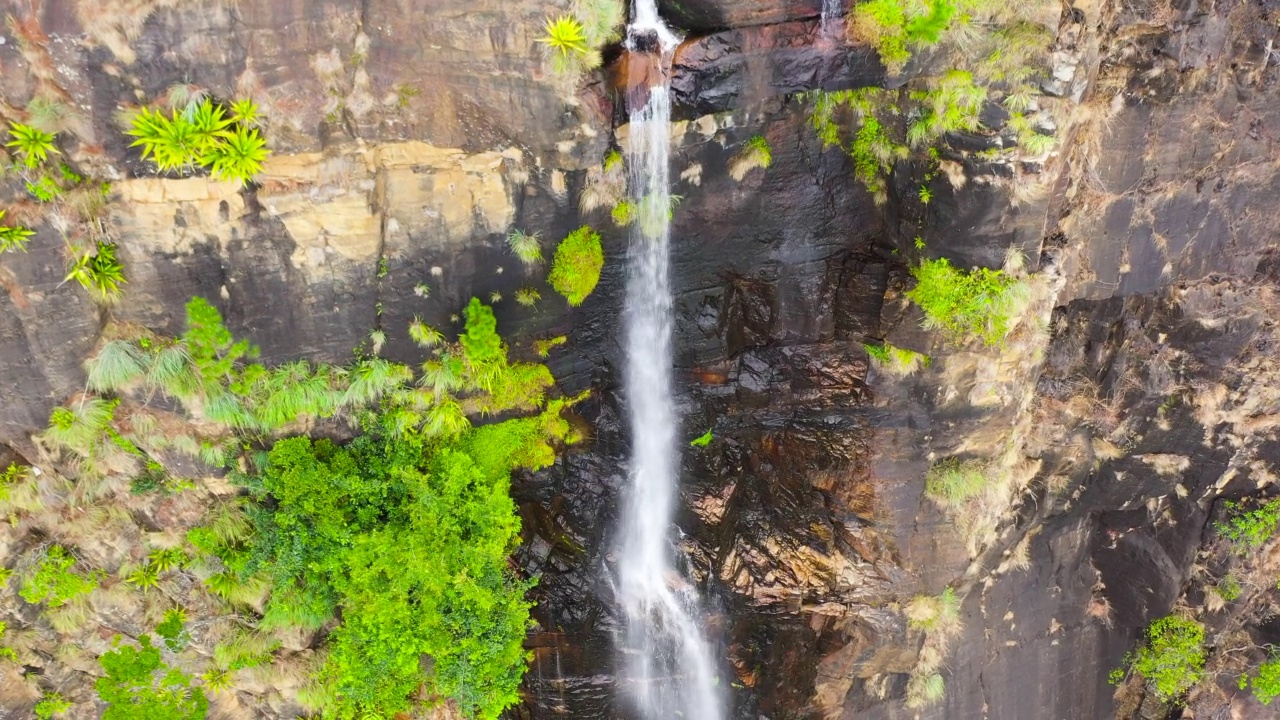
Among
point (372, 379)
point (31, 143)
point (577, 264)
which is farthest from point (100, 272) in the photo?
point (577, 264)

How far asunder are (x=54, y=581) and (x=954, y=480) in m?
12.2

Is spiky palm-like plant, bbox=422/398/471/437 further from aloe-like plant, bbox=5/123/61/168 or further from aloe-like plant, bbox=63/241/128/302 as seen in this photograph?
aloe-like plant, bbox=5/123/61/168

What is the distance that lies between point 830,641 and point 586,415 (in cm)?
470

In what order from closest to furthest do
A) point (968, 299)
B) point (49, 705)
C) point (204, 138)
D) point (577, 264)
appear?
point (204, 138), point (968, 299), point (577, 264), point (49, 705)

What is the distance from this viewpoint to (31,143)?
6328 millimetres

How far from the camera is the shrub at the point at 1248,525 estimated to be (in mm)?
9247

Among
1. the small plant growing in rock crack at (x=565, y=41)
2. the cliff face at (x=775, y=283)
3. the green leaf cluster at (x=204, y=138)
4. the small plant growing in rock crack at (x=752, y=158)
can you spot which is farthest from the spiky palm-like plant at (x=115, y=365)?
the small plant growing in rock crack at (x=752, y=158)

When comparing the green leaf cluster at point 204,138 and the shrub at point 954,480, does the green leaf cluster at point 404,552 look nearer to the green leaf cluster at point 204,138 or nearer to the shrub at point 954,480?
the green leaf cluster at point 204,138

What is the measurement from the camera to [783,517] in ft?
29.1

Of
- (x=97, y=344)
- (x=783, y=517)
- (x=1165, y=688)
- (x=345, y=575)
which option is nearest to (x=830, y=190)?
(x=783, y=517)

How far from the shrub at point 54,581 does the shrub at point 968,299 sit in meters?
11.6

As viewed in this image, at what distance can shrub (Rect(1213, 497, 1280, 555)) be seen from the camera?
364 inches

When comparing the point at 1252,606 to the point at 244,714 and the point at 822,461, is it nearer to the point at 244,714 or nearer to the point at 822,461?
the point at 822,461

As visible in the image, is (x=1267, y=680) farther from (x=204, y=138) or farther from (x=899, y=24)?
(x=204, y=138)
